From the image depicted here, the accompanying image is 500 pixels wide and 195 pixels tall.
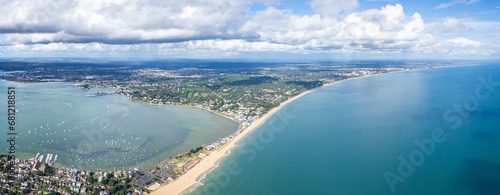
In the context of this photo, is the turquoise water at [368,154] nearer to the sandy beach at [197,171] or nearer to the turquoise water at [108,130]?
the sandy beach at [197,171]

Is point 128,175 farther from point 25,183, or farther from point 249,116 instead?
point 249,116

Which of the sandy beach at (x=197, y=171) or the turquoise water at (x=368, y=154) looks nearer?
the sandy beach at (x=197, y=171)

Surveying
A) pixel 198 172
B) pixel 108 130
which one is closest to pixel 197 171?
pixel 198 172

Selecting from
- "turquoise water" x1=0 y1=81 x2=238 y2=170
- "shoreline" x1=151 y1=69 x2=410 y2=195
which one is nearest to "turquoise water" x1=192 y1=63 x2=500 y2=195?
"shoreline" x1=151 y1=69 x2=410 y2=195

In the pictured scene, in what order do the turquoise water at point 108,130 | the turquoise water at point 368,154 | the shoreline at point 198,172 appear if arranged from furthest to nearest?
1. the turquoise water at point 108,130
2. the turquoise water at point 368,154
3. the shoreline at point 198,172

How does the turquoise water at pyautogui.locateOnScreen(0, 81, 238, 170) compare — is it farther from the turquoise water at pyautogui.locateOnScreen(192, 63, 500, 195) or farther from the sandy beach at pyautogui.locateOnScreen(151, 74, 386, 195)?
the turquoise water at pyautogui.locateOnScreen(192, 63, 500, 195)

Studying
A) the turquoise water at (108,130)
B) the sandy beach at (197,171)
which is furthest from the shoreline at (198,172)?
the turquoise water at (108,130)

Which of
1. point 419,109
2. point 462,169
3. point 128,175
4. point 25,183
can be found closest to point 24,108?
point 25,183
